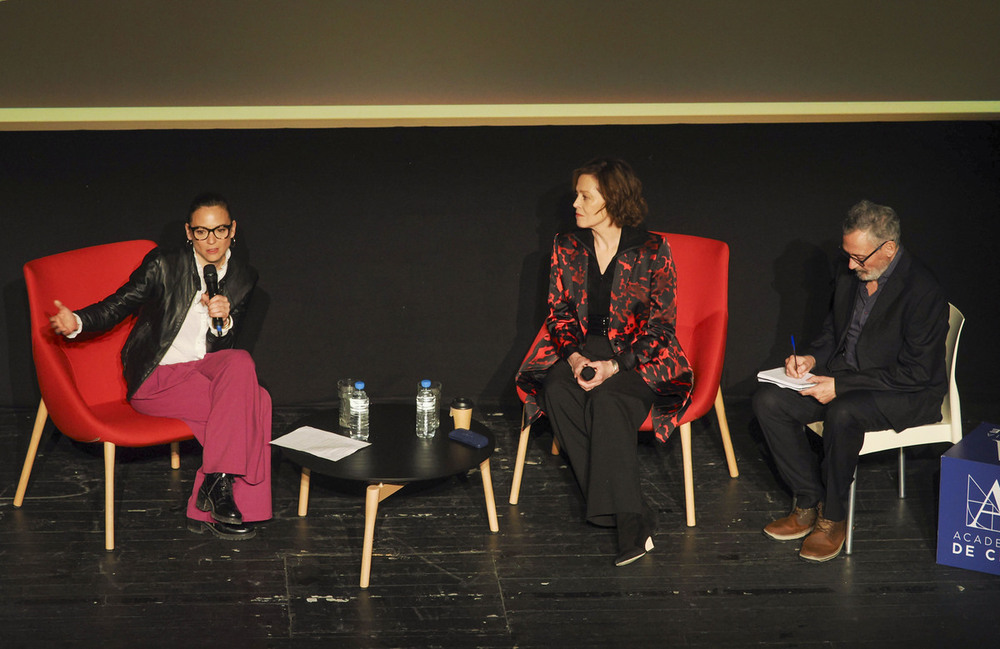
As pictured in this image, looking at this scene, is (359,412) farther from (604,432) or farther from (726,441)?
(726,441)

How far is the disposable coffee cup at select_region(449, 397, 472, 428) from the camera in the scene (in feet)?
12.0

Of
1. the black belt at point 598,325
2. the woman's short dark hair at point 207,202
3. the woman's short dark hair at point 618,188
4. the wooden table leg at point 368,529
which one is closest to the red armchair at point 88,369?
the woman's short dark hair at point 207,202

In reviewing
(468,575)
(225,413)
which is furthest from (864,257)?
(225,413)

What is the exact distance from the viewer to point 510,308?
16.4ft

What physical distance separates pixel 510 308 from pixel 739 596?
6.88 ft

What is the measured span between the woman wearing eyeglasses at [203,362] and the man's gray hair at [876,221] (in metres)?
2.18

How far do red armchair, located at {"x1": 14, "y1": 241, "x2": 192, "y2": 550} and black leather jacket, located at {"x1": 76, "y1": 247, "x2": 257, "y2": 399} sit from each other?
15cm

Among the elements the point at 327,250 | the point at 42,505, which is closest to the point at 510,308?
the point at 327,250

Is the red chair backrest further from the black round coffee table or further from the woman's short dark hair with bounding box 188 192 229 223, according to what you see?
the black round coffee table

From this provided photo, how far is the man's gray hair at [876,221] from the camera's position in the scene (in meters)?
3.54

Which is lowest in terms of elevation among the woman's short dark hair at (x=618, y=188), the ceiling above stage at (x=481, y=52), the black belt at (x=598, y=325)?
the black belt at (x=598, y=325)

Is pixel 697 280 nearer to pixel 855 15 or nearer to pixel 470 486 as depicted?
pixel 470 486

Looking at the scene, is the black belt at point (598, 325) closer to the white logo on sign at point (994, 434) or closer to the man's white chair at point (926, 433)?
the man's white chair at point (926, 433)

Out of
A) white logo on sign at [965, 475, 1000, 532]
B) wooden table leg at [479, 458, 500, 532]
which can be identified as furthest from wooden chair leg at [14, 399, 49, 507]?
white logo on sign at [965, 475, 1000, 532]
